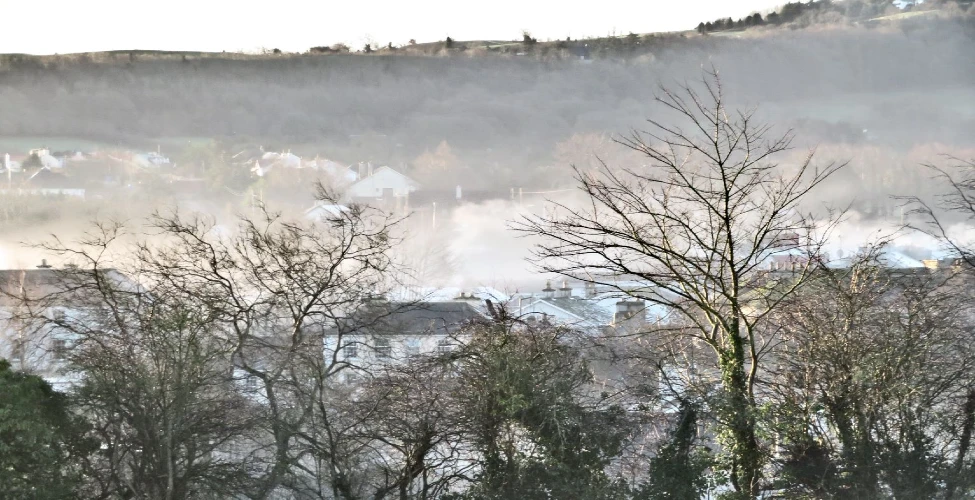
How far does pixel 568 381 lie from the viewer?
17.5ft

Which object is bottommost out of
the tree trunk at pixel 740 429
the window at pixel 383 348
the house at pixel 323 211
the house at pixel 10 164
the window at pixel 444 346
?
the tree trunk at pixel 740 429

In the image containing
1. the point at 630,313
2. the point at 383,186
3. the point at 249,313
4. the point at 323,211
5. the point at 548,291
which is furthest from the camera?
the point at 383,186

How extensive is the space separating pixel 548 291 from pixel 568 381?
142 centimetres

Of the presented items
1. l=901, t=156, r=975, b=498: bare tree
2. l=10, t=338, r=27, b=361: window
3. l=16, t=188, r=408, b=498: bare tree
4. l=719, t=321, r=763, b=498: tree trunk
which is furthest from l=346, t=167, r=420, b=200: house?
l=901, t=156, r=975, b=498: bare tree

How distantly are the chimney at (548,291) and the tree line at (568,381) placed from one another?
556 millimetres

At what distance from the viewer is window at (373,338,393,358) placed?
6.10 metres

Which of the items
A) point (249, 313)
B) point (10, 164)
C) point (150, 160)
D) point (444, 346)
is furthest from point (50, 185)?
point (444, 346)

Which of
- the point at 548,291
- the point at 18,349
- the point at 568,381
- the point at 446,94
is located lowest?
the point at 568,381

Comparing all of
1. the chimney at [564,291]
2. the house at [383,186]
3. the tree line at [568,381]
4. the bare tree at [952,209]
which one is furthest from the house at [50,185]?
the bare tree at [952,209]

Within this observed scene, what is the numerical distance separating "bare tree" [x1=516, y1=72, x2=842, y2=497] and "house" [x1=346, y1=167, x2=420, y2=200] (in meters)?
1.71

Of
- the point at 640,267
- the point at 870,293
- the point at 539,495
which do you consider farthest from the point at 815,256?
the point at 539,495

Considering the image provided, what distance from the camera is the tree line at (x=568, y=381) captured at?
200 inches

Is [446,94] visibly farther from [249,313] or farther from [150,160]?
[249,313]

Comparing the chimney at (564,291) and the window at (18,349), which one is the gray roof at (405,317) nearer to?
the chimney at (564,291)
